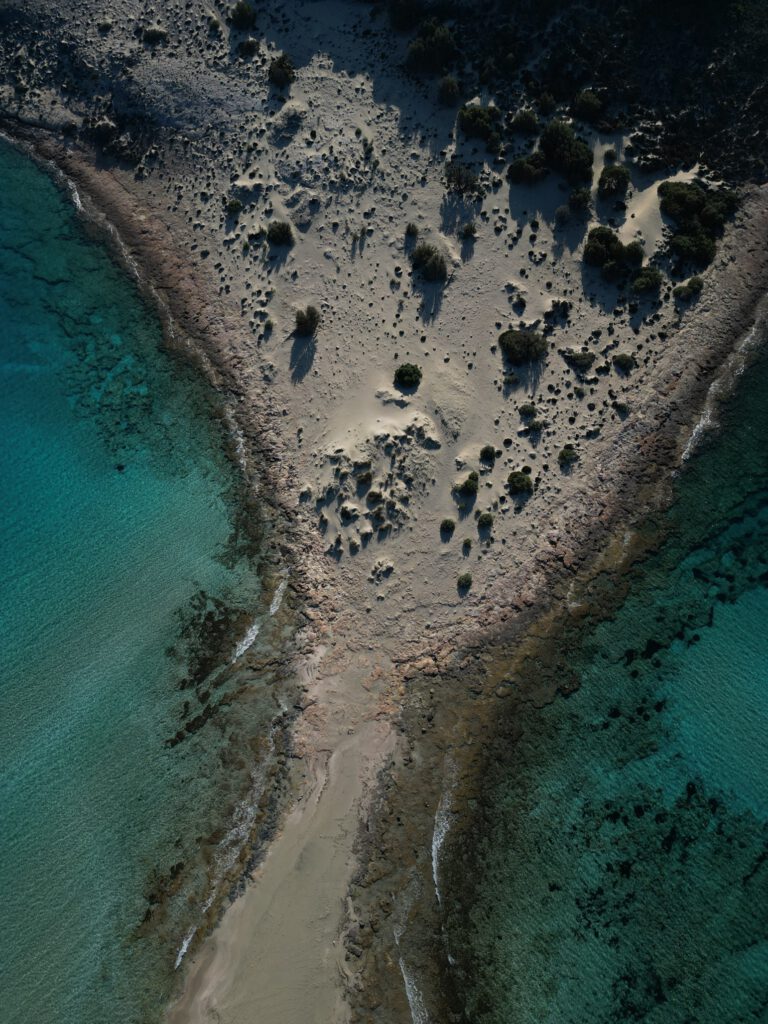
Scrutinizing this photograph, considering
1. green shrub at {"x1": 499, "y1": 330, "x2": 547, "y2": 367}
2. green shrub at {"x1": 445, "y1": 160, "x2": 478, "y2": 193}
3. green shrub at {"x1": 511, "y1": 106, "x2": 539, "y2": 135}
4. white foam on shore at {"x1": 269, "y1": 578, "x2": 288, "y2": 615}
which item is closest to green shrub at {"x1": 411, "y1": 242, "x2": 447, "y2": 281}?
green shrub at {"x1": 445, "y1": 160, "x2": 478, "y2": 193}

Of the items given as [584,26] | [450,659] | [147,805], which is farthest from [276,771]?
[584,26]

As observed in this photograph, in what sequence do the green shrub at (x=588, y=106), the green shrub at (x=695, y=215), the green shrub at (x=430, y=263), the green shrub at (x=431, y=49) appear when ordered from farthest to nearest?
the green shrub at (x=431, y=49) < the green shrub at (x=588, y=106) < the green shrub at (x=430, y=263) < the green shrub at (x=695, y=215)

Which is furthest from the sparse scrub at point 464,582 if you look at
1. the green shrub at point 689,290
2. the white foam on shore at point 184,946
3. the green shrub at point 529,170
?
the green shrub at point 529,170

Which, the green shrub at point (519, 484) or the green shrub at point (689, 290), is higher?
the green shrub at point (689, 290)

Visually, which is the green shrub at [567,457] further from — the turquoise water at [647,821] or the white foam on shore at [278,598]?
the white foam on shore at [278,598]

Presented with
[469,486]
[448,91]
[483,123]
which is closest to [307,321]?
[469,486]

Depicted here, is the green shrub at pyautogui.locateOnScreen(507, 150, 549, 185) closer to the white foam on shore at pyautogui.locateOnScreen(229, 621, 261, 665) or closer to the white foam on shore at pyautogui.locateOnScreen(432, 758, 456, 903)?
the white foam on shore at pyautogui.locateOnScreen(229, 621, 261, 665)

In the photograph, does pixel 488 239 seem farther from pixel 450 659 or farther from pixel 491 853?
pixel 491 853
